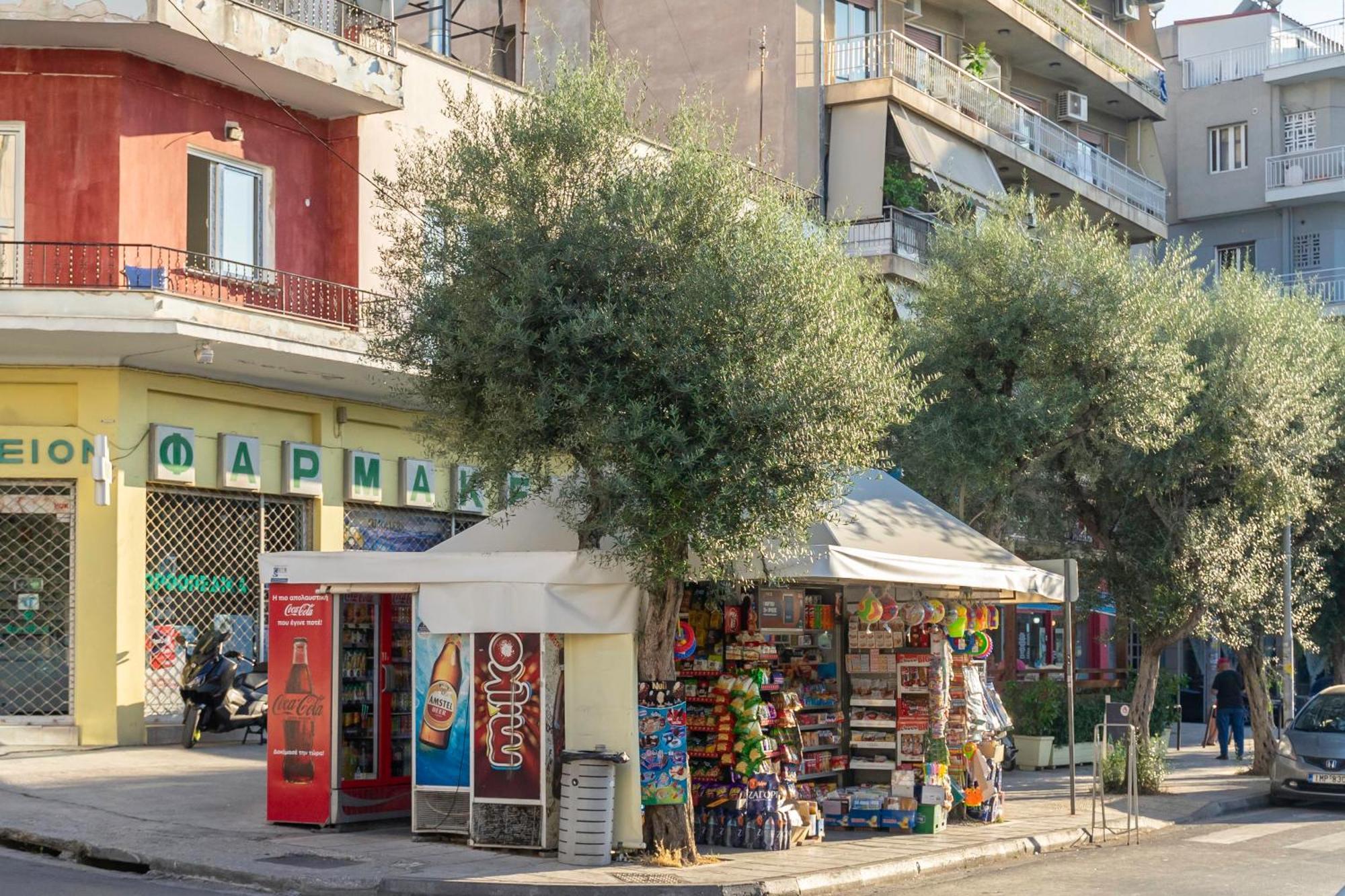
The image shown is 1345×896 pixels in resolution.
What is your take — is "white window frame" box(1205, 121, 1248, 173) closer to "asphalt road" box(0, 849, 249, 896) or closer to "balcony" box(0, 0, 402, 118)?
"balcony" box(0, 0, 402, 118)

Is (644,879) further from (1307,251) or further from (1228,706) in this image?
(1307,251)

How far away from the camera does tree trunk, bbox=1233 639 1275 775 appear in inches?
868

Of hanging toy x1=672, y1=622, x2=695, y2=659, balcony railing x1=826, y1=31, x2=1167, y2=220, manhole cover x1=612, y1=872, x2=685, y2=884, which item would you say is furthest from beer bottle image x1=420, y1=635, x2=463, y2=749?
balcony railing x1=826, y1=31, x2=1167, y2=220

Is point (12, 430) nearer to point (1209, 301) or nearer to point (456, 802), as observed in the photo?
point (456, 802)

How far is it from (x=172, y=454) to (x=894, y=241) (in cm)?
1477

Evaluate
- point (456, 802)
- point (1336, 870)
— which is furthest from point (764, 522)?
point (1336, 870)

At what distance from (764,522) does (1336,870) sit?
19.5 feet

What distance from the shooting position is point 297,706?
13148 millimetres

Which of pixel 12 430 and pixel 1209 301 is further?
pixel 1209 301

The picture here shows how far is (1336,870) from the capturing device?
12.9 m

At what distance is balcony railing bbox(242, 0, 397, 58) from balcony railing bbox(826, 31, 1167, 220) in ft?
36.9

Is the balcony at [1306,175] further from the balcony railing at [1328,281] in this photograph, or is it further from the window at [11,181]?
the window at [11,181]

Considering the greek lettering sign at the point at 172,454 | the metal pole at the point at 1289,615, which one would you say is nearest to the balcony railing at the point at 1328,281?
the metal pole at the point at 1289,615

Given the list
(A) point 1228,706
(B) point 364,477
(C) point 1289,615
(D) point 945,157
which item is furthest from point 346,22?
(A) point 1228,706
